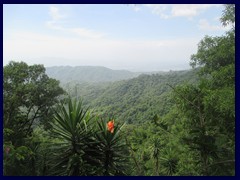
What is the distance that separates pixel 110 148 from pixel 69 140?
2.16 ft

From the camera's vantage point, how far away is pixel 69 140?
4.20m

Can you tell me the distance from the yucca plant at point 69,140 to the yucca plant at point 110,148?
18cm

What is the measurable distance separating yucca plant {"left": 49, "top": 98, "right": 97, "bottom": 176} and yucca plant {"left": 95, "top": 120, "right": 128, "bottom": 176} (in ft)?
0.57

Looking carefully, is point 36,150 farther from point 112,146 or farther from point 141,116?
point 141,116

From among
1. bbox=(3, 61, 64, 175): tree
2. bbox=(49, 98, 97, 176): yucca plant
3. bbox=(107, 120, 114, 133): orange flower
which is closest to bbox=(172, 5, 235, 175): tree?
bbox=(107, 120, 114, 133): orange flower

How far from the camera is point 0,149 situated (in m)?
2.79

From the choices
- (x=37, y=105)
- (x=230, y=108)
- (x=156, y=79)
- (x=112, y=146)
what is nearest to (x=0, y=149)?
(x=112, y=146)

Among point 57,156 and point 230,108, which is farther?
point 230,108

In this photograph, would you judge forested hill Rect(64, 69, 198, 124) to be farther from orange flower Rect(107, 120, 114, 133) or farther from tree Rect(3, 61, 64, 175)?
orange flower Rect(107, 120, 114, 133)

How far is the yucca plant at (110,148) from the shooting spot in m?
4.28

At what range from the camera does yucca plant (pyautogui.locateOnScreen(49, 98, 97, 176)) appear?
4.15 meters

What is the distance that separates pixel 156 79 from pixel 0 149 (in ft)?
205

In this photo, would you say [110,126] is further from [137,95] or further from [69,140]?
[137,95]

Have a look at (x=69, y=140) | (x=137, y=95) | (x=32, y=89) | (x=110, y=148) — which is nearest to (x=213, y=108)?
(x=110, y=148)
